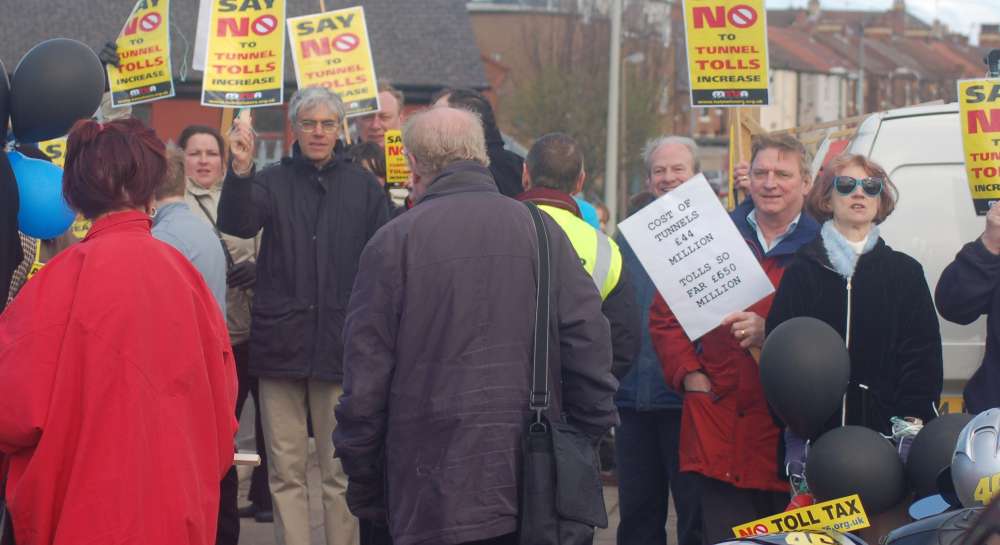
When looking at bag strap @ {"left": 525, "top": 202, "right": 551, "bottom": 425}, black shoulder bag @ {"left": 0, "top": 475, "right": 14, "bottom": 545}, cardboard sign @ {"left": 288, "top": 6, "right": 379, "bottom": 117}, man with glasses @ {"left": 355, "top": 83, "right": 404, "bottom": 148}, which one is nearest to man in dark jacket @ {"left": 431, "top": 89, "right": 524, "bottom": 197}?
cardboard sign @ {"left": 288, "top": 6, "right": 379, "bottom": 117}

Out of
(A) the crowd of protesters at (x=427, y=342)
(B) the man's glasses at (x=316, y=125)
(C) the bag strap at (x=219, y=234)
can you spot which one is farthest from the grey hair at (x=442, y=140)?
(C) the bag strap at (x=219, y=234)

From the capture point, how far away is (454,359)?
433 cm

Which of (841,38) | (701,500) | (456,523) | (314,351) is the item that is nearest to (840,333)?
(701,500)

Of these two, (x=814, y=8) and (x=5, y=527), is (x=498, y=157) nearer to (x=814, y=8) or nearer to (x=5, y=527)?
(x=5, y=527)

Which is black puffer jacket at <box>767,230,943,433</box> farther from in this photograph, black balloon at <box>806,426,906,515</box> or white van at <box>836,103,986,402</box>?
white van at <box>836,103,986,402</box>

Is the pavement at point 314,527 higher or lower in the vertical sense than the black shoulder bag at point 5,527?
lower

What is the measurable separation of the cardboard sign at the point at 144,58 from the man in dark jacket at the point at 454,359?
3877 millimetres

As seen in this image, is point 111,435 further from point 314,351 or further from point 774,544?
point 314,351

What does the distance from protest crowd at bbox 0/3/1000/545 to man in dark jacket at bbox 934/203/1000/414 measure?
12 mm

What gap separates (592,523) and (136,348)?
4.65ft

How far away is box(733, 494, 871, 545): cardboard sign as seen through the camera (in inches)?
185

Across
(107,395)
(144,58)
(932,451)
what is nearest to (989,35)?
(144,58)

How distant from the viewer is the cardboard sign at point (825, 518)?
185 inches

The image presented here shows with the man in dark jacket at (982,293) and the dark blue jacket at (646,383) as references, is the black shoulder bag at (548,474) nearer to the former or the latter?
the man in dark jacket at (982,293)
